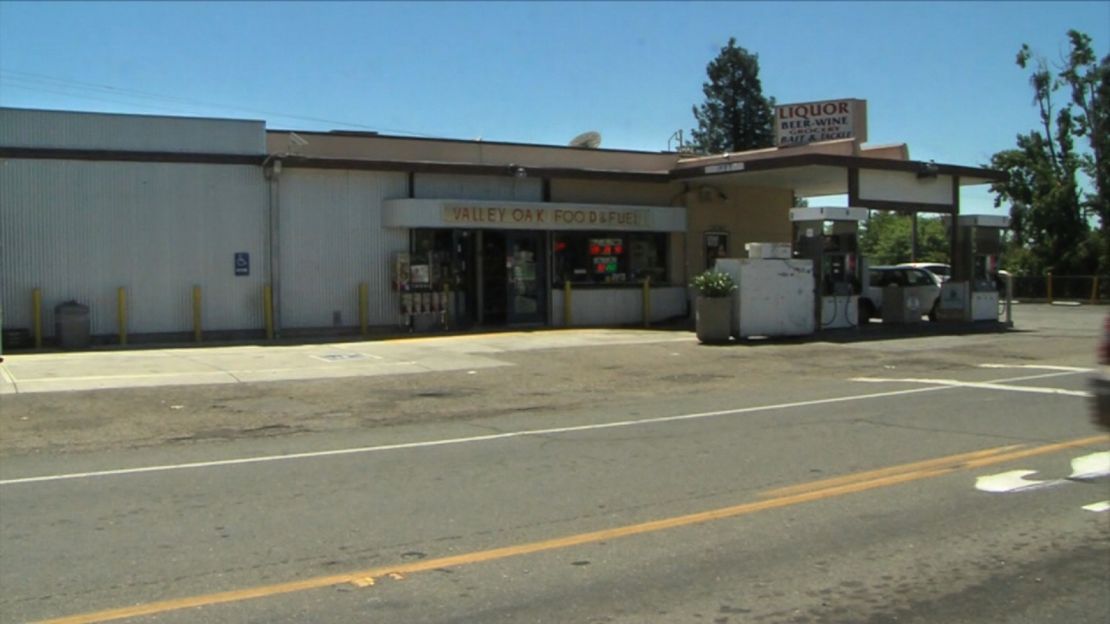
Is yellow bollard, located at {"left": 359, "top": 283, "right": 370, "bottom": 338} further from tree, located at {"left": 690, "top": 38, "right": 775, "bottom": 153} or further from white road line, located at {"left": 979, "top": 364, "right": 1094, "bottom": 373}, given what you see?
tree, located at {"left": 690, "top": 38, "right": 775, "bottom": 153}

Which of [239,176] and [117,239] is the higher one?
[239,176]

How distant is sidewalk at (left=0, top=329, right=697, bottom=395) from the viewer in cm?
1555

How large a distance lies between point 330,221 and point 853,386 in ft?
41.0

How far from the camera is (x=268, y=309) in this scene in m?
22.0

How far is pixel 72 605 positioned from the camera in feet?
17.7

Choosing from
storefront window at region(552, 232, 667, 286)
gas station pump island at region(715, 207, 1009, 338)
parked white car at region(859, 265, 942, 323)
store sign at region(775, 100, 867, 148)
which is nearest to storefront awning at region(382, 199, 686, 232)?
storefront window at region(552, 232, 667, 286)

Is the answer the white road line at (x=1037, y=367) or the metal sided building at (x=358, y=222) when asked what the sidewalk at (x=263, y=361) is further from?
the white road line at (x=1037, y=367)

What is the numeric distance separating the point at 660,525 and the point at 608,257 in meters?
19.8

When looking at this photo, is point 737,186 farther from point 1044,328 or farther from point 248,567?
point 248,567

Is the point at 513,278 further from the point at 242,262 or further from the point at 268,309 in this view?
the point at 242,262

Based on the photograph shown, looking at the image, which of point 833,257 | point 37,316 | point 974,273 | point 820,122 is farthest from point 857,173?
point 37,316

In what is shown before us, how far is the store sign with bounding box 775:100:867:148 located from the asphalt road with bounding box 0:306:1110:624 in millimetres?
14017

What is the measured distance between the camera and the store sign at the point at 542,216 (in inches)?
937

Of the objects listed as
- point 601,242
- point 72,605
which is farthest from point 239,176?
point 72,605
